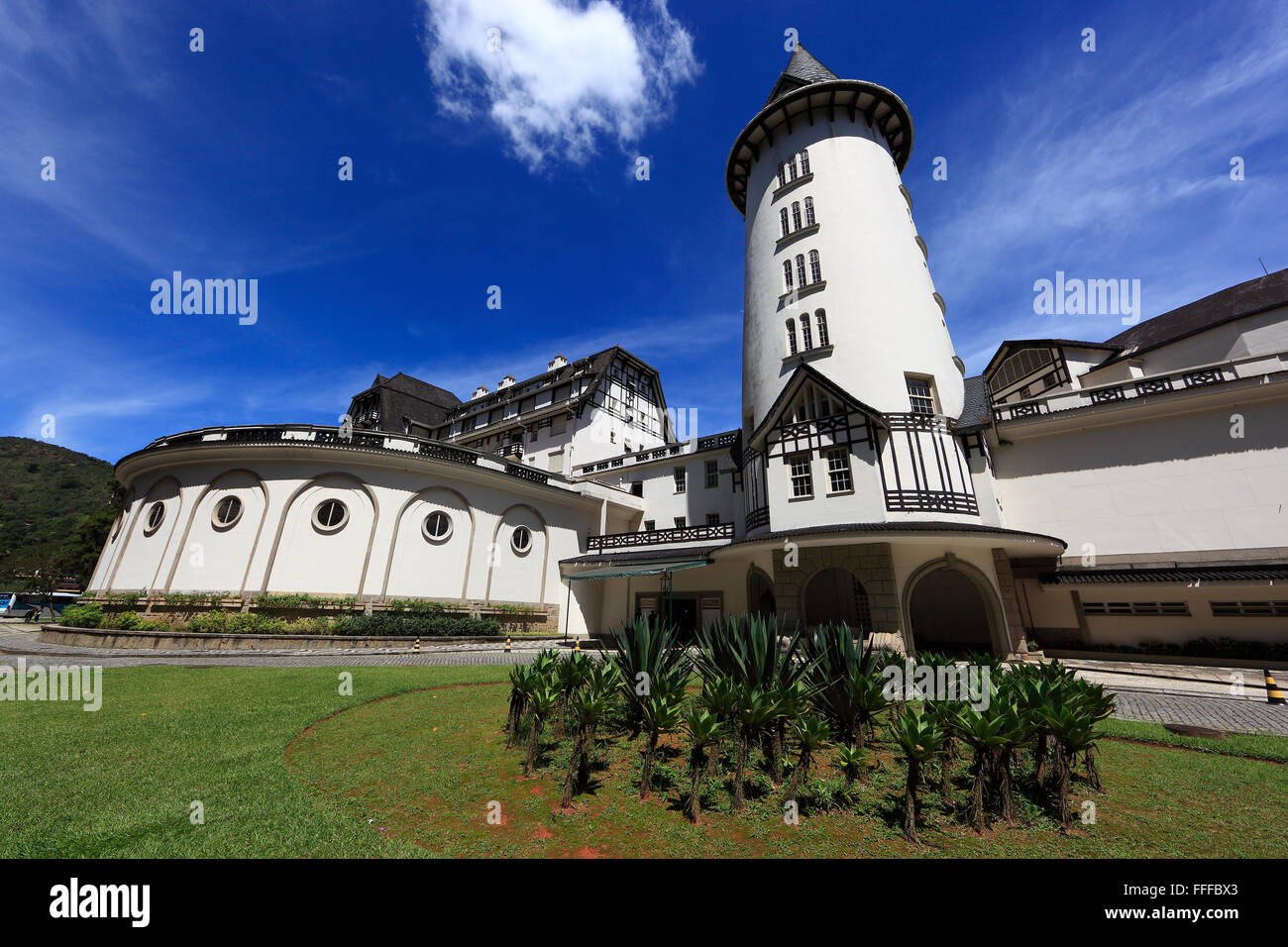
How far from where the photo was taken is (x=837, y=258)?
20.4 meters

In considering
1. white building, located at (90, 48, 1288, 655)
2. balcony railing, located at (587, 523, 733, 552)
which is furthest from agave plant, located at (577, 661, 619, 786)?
balcony railing, located at (587, 523, 733, 552)

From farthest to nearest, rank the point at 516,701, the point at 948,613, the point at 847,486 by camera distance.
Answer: the point at 948,613 < the point at 847,486 < the point at 516,701

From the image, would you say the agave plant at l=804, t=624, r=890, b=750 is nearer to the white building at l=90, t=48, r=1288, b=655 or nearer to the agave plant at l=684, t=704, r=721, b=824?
the agave plant at l=684, t=704, r=721, b=824

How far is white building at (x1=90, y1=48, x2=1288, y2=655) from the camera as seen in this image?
16.0 meters

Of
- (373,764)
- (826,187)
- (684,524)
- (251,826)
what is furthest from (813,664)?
(826,187)

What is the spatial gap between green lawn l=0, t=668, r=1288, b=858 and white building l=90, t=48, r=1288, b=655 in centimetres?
964

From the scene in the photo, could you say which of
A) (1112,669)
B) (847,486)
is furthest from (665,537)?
(1112,669)

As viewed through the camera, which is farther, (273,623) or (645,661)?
(273,623)

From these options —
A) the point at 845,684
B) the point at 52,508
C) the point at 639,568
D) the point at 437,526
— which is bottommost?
the point at 845,684

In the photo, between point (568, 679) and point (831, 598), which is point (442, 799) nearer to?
point (568, 679)

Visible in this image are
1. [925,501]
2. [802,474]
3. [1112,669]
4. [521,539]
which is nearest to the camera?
[1112,669]

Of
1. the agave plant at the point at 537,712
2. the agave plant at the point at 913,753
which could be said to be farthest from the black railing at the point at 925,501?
the agave plant at the point at 537,712

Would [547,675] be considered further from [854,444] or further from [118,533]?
[118,533]

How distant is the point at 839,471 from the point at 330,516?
68.8ft
